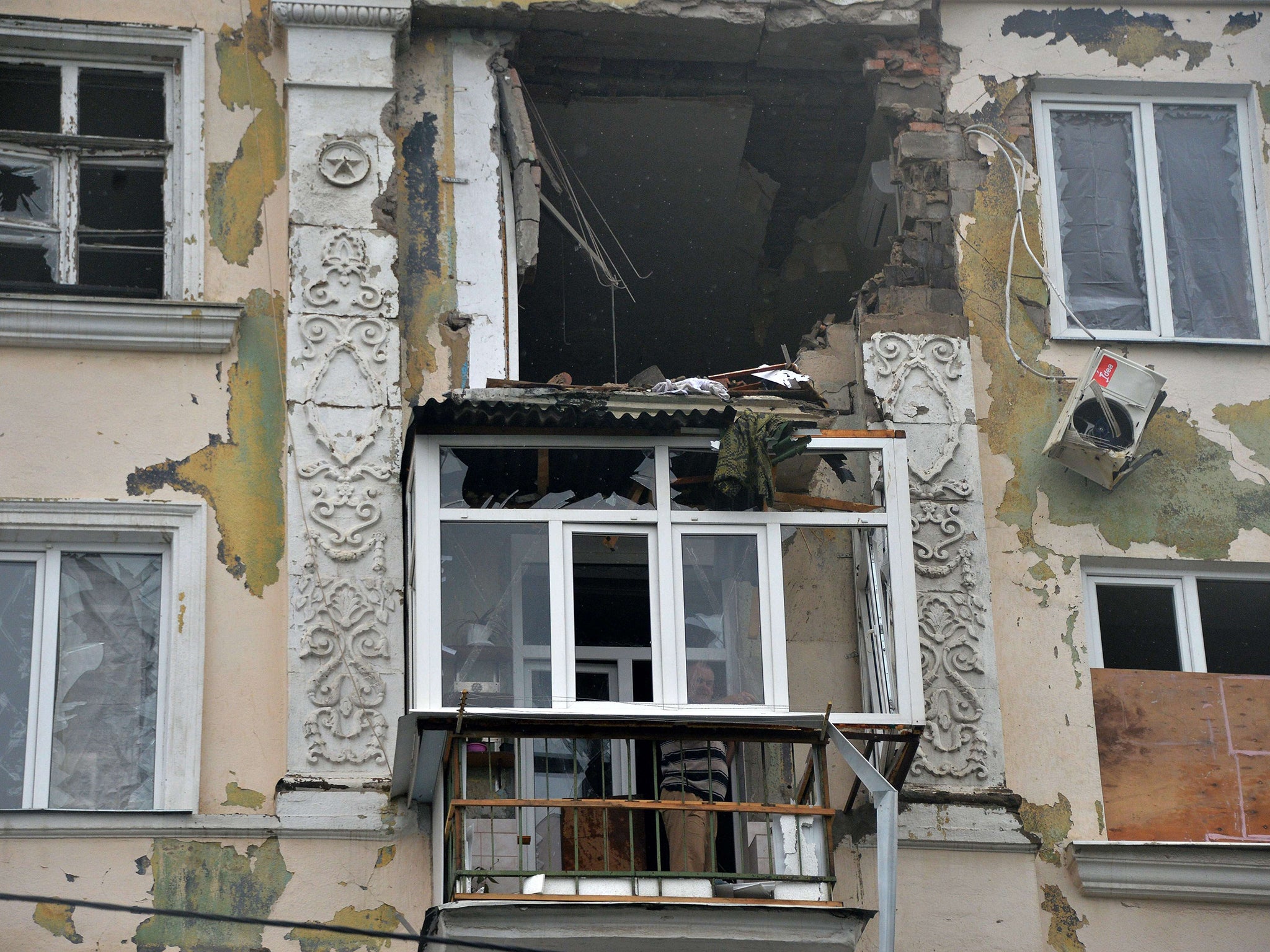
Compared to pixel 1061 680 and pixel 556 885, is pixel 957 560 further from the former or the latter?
pixel 556 885

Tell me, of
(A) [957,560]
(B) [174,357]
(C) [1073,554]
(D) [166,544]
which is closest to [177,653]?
(D) [166,544]

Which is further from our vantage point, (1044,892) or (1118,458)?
(1118,458)

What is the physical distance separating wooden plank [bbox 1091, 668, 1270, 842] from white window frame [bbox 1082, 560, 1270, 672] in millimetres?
165

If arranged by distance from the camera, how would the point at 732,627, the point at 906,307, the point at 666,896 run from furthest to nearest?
the point at 906,307 < the point at 732,627 < the point at 666,896

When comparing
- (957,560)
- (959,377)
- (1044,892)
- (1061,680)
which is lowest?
(1044,892)

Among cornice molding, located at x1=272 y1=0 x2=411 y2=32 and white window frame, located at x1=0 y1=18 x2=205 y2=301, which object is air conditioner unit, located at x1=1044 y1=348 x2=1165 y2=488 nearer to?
cornice molding, located at x1=272 y1=0 x2=411 y2=32

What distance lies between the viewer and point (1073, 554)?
10273 millimetres

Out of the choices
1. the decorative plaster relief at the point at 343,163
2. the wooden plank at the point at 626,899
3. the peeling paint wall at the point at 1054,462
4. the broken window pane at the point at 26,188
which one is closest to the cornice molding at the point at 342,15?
the decorative plaster relief at the point at 343,163

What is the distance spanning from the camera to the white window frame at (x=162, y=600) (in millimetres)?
9211

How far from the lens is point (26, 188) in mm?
10531

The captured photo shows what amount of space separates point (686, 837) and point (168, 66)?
5.45 metres

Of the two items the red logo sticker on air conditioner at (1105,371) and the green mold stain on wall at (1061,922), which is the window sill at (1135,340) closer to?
the red logo sticker on air conditioner at (1105,371)

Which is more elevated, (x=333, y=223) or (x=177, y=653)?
(x=333, y=223)

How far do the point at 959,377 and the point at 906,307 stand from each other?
53cm
